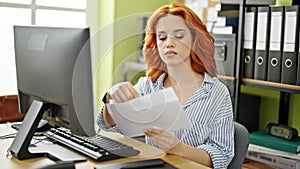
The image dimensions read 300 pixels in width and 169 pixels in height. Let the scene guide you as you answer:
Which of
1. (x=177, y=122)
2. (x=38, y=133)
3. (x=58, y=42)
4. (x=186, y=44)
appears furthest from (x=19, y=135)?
(x=186, y=44)

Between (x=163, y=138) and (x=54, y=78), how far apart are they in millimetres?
405

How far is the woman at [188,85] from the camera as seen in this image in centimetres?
143

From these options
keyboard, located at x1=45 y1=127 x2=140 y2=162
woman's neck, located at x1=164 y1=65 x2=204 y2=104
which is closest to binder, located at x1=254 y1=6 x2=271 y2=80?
woman's neck, located at x1=164 y1=65 x2=204 y2=104

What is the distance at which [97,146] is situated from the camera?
1.45 metres

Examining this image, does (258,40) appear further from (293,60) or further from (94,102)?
(94,102)

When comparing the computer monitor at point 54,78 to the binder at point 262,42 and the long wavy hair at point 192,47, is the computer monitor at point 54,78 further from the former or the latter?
the binder at point 262,42

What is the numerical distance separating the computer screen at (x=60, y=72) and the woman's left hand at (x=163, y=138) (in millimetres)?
200

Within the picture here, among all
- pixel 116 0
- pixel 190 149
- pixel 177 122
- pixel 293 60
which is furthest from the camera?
pixel 116 0

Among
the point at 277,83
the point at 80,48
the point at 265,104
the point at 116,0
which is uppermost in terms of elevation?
the point at 116,0

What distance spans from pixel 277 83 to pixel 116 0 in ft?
4.13

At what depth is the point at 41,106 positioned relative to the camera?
1392 mm

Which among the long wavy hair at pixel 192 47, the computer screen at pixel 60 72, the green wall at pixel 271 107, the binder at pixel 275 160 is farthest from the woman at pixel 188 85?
the green wall at pixel 271 107

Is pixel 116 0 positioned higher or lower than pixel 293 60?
higher

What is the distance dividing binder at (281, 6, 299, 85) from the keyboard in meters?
0.98
